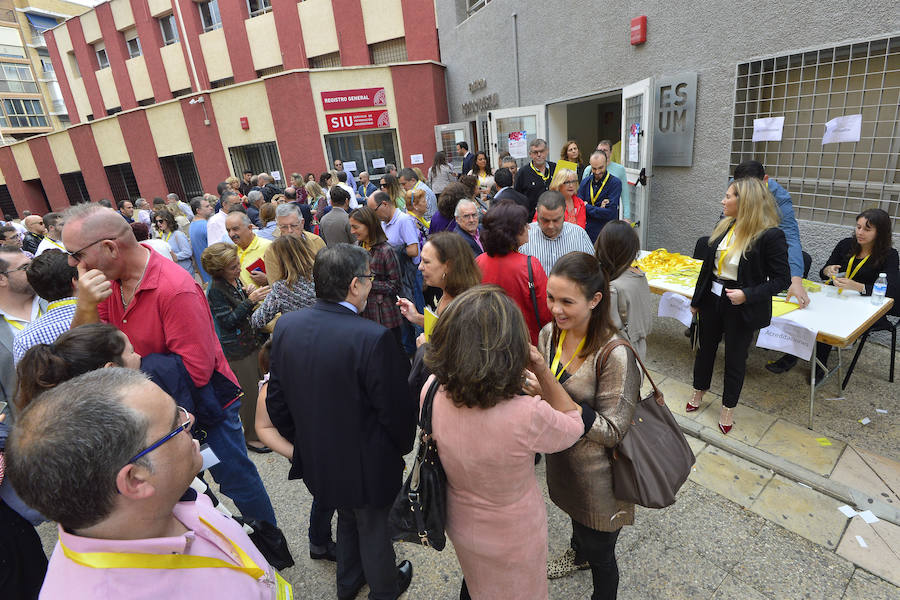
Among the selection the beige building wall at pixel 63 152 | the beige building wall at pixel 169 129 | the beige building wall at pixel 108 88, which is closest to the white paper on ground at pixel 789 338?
the beige building wall at pixel 169 129

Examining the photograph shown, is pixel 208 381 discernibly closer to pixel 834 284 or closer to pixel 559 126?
pixel 834 284

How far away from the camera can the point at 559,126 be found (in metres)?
8.85

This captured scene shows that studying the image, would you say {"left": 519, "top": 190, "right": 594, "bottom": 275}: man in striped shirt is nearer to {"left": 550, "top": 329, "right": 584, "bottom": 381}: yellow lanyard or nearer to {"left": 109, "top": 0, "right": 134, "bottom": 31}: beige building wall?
{"left": 550, "top": 329, "right": 584, "bottom": 381}: yellow lanyard

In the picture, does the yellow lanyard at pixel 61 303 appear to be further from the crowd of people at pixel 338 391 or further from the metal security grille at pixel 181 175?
the metal security grille at pixel 181 175

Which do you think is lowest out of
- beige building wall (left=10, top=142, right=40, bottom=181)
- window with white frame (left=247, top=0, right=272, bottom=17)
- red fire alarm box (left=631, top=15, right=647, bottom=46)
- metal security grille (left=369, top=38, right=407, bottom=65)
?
red fire alarm box (left=631, top=15, right=647, bottom=46)

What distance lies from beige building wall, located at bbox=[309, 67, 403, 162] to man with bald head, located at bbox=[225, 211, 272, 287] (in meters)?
10.7

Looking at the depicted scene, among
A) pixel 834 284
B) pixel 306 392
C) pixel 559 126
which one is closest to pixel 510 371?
pixel 306 392

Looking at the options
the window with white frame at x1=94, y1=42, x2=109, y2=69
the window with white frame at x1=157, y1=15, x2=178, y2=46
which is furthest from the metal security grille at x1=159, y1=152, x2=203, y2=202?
the window with white frame at x1=94, y1=42, x2=109, y2=69

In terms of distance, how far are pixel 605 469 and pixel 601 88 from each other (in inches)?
271

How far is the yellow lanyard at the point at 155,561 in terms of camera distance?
33.8 inches

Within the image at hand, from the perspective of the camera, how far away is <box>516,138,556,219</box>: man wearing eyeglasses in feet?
19.9

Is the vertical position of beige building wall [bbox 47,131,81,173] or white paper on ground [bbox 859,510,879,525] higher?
beige building wall [bbox 47,131,81,173]

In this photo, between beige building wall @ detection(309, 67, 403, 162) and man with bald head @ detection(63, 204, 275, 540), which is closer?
man with bald head @ detection(63, 204, 275, 540)

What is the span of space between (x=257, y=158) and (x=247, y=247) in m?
12.6
